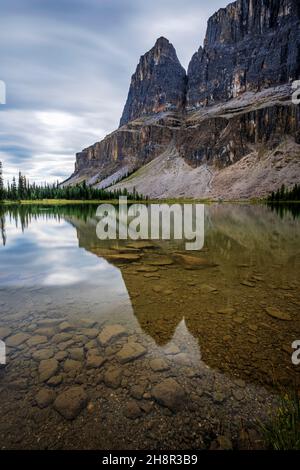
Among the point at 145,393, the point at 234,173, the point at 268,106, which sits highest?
the point at 268,106

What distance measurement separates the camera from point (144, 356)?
19.4 ft

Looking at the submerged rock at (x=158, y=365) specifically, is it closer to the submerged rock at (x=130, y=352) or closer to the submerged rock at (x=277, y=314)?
the submerged rock at (x=130, y=352)

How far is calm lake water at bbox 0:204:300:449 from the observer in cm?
398

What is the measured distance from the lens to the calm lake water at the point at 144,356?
157 inches

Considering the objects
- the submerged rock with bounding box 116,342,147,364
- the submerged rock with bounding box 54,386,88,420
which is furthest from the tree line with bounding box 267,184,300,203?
the submerged rock with bounding box 54,386,88,420

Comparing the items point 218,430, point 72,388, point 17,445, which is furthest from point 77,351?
point 218,430

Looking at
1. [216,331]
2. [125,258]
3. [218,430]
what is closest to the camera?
[218,430]

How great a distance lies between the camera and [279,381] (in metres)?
4.98

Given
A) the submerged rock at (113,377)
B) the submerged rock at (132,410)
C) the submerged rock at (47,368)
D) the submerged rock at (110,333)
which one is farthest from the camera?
the submerged rock at (110,333)

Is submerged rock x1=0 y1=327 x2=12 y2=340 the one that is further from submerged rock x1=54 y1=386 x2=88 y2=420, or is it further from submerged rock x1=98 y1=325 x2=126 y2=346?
submerged rock x1=54 y1=386 x2=88 y2=420

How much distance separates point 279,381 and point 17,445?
15.7ft

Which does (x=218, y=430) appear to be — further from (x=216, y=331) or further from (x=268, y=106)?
(x=268, y=106)

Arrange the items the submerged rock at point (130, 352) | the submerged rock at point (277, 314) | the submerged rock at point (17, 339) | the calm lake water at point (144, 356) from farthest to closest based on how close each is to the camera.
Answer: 1. the submerged rock at point (277, 314)
2. the submerged rock at point (17, 339)
3. the submerged rock at point (130, 352)
4. the calm lake water at point (144, 356)

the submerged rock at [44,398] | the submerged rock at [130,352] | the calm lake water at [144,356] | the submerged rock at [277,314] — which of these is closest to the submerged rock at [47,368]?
the calm lake water at [144,356]
